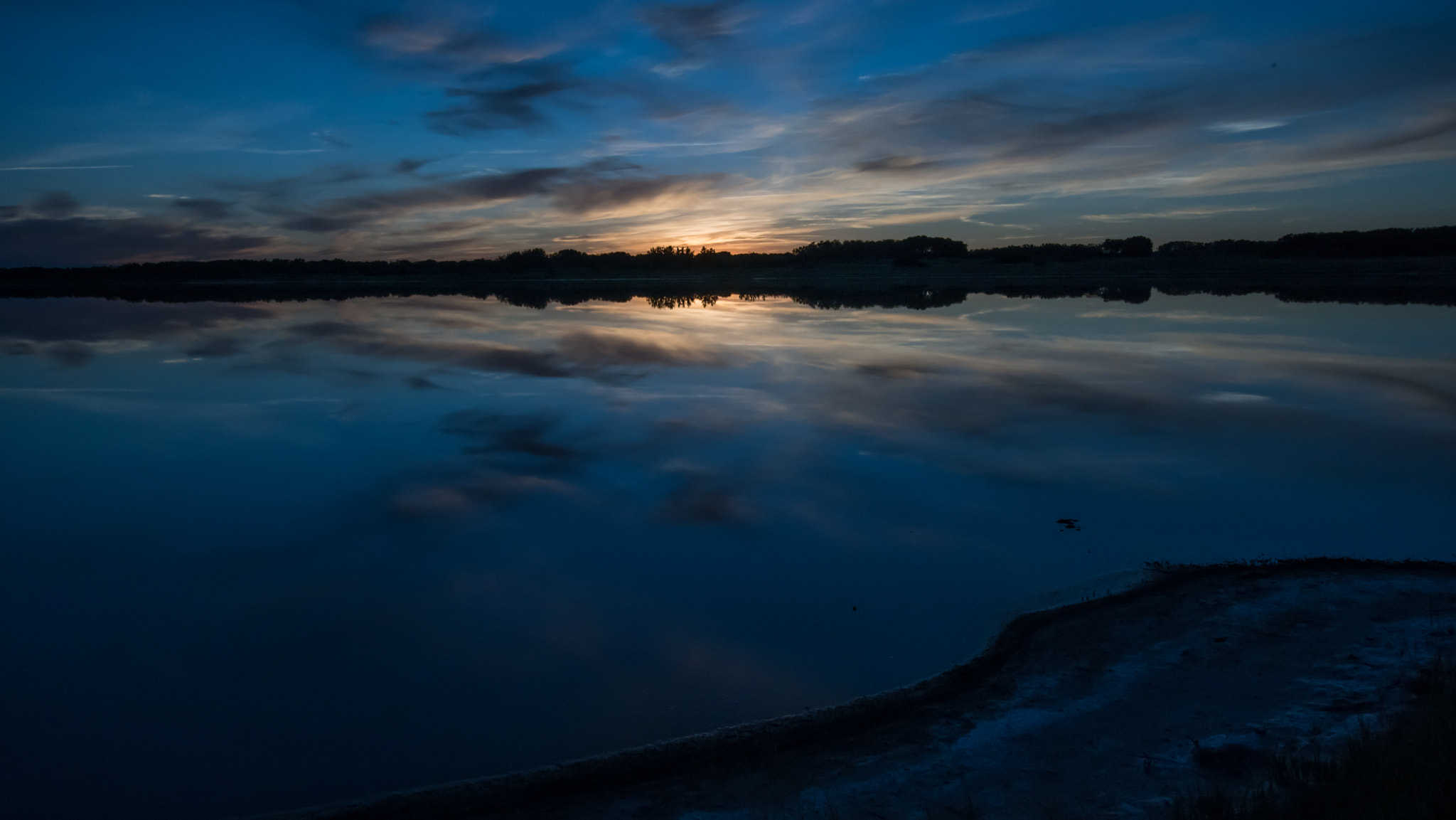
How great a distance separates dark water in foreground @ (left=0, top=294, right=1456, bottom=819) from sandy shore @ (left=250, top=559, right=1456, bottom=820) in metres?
0.27

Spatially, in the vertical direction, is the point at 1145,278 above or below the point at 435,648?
above

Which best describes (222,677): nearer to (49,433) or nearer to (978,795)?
(978,795)

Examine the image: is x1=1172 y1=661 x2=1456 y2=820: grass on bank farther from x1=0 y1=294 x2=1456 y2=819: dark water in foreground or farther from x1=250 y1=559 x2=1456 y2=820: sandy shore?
x1=0 y1=294 x2=1456 y2=819: dark water in foreground

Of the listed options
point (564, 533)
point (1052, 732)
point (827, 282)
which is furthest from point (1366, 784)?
point (827, 282)

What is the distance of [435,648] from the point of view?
5.01 metres

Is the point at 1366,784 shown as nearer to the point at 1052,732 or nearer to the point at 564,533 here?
the point at 1052,732

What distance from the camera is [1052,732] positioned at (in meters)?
3.95

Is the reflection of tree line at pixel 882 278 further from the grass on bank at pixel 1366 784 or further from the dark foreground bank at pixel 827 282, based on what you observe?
the grass on bank at pixel 1366 784

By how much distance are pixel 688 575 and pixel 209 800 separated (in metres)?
3.26

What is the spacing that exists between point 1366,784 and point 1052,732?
1.34 meters

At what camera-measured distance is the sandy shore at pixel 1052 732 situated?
3465 mm

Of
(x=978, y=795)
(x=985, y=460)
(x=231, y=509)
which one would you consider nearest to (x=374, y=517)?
(x=231, y=509)

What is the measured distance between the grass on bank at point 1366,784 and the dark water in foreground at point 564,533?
1873 mm

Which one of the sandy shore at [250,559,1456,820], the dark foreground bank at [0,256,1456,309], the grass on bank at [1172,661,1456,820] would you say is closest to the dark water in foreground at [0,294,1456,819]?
the sandy shore at [250,559,1456,820]
